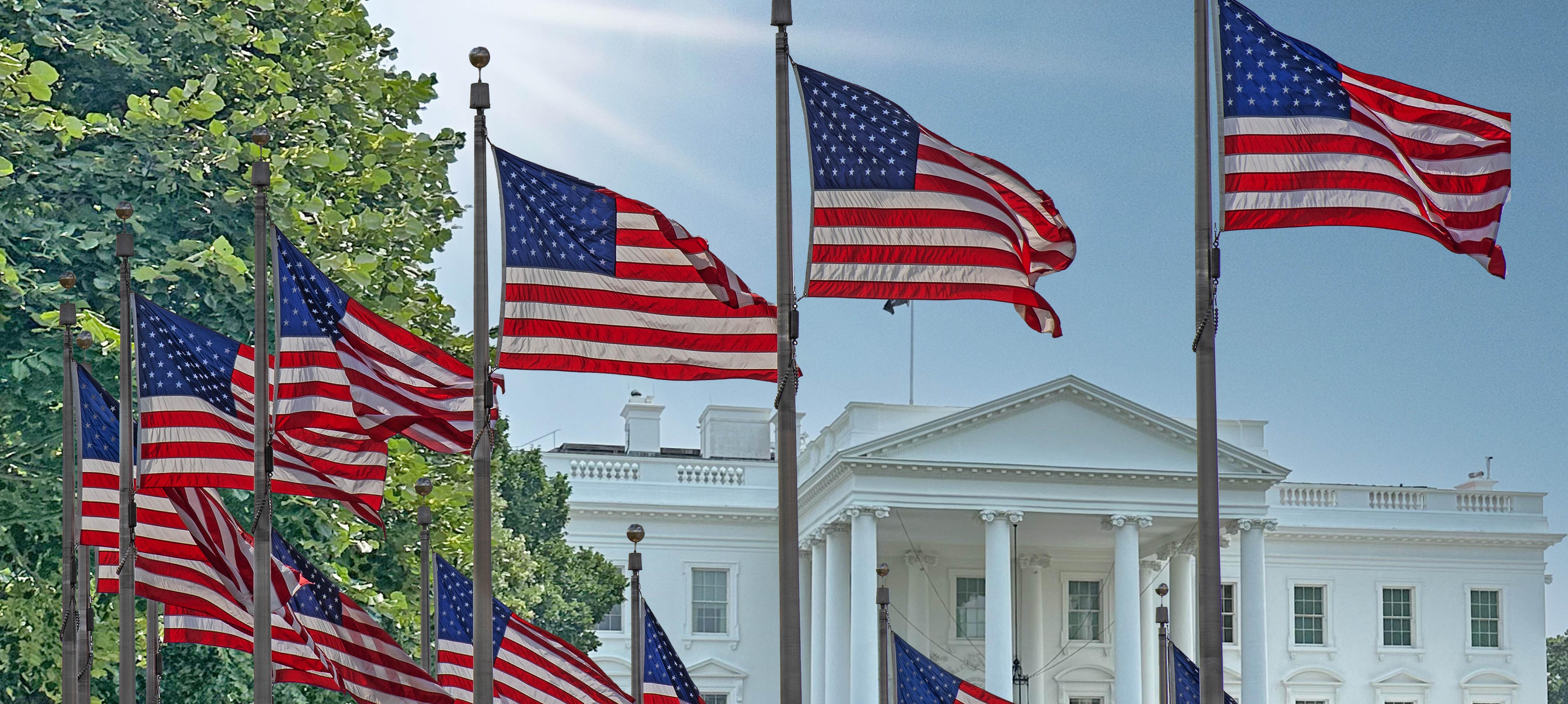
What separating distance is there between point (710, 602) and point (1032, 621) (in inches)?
307

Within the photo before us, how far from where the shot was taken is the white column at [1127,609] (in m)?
41.8

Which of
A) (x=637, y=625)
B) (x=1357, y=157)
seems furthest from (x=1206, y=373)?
(x=637, y=625)

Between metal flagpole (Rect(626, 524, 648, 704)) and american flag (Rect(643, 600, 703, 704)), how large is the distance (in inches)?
1.6

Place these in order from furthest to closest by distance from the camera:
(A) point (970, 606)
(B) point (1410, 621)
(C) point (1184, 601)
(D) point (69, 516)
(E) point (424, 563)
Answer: (B) point (1410, 621) < (A) point (970, 606) < (C) point (1184, 601) < (E) point (424, 563) < (D) point (69, 516)

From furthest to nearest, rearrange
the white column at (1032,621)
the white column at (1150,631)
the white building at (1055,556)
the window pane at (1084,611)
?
the window pane at (1084,611)
the white column at (1032,621)
the white column at (1150,631)
the white building at (1055,556)

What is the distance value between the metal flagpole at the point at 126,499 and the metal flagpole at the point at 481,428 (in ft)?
9.07

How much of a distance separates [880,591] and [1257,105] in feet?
43.5

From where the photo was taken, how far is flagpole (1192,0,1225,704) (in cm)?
1170

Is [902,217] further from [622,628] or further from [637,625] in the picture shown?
[622,628]

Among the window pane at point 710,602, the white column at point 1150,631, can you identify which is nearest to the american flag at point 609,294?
the white column at point 1150,631

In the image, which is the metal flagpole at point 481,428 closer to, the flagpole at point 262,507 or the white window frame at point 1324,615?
the flagpole at point 262,507

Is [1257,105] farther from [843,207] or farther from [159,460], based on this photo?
[159,460]

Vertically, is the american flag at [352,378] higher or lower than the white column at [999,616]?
higher

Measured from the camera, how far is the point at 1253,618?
141 feet
